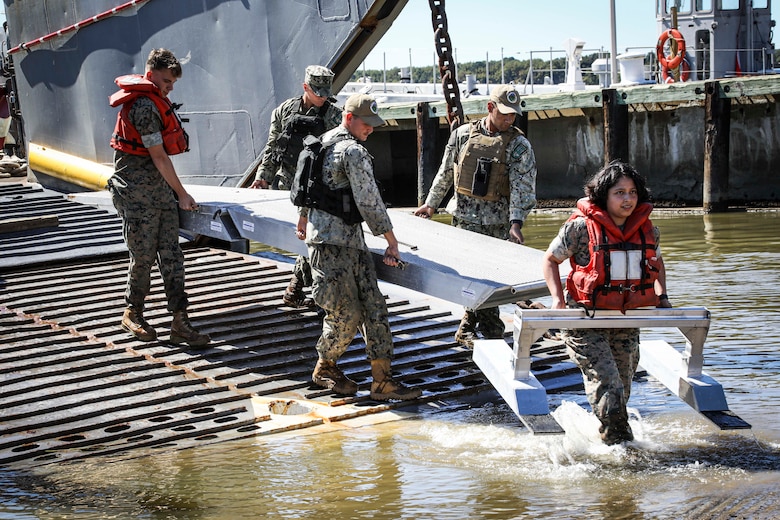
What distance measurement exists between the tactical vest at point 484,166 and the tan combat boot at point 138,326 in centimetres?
228

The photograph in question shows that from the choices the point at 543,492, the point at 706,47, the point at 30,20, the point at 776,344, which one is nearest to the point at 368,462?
the point at 543,492

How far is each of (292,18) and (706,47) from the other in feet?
69.2

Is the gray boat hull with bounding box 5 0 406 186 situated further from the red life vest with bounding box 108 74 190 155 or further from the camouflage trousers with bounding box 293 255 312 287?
the red life vest with bounding box 108 74 190 155

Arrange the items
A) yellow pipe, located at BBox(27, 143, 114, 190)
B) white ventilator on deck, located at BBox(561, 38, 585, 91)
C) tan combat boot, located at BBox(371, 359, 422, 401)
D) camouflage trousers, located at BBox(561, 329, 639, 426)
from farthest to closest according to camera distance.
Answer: white ventilator on deck, located at BBox(561, 38, 585, 91) < yellow pipe, located at BBox(27, 143, 114, 190) < tan combat boot, located at BBox(371, 359, 422, 401) < camouflage trousers, located at BBox(561, 329, 639, 426)

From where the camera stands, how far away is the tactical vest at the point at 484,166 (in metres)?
6.91

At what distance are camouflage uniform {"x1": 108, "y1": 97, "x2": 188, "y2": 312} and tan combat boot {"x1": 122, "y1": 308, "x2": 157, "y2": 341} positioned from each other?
0.05 meters

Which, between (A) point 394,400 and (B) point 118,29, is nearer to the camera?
(A) point 394,400

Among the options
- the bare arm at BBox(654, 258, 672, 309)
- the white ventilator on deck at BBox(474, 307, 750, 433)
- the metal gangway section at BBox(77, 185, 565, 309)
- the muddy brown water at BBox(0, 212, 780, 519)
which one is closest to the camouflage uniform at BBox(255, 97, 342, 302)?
the metal gangway section at BBox(77, 185, 565, 309)

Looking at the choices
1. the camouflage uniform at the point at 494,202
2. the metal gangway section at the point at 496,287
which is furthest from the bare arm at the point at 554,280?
the camouflage uniform at the point at 494,202

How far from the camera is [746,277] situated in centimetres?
1059

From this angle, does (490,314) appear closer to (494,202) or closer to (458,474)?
(494,202)

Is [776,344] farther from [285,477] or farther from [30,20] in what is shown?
[30,20]

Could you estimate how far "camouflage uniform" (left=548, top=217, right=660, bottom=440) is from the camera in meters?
4.90

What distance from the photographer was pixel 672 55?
26.2m
